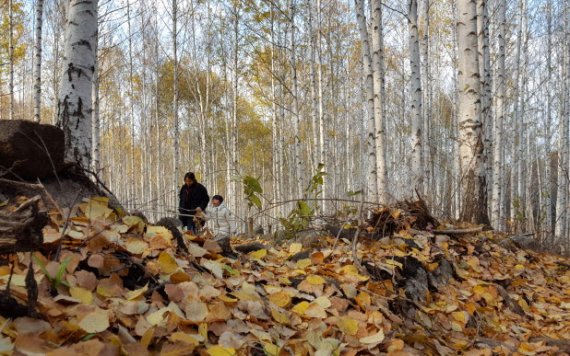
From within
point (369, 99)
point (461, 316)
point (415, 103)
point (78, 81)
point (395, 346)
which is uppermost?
point (369, 99)

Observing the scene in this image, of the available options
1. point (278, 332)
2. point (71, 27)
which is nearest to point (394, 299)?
point (278, 332)

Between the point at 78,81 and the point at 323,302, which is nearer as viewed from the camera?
the point at 323,302

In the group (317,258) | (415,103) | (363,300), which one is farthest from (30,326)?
(415,103)

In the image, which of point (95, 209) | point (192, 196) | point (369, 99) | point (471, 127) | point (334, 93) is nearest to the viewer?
point (95, 209)

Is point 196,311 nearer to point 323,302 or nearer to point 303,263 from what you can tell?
point 323,302

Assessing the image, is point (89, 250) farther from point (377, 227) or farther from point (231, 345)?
point (377, 227)

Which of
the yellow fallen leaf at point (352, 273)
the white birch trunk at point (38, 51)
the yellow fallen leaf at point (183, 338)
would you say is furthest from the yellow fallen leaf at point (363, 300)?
the white birch trunk at point (38, 51)

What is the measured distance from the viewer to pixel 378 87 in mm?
7074

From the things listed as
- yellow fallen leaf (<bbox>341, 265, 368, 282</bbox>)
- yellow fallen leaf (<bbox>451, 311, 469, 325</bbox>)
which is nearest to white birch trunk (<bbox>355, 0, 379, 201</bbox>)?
yellow fallen leaf (<bbox>451, 311, 469, 325</bbox>)

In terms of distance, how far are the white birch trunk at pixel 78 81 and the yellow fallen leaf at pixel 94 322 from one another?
2037mm

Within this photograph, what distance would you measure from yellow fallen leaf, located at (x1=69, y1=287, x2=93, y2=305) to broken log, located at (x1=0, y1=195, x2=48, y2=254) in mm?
271

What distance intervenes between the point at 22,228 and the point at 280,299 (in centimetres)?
113

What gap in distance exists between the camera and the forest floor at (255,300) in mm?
1217

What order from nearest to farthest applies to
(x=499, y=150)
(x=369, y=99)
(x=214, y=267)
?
(x=214, y=267)
(x=369, y=99)
(x=499, y=150)
